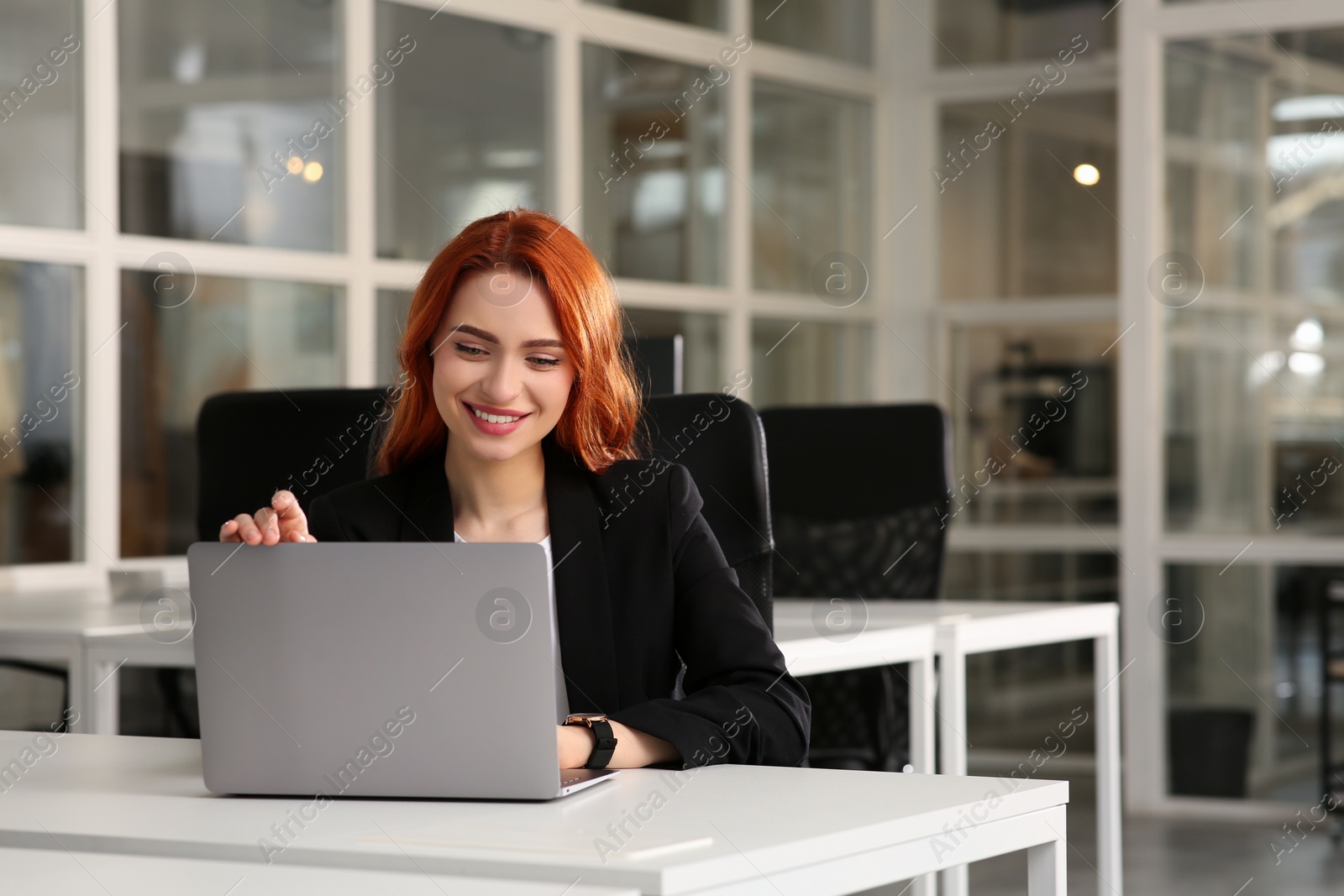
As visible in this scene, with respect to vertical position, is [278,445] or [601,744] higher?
[278,445]

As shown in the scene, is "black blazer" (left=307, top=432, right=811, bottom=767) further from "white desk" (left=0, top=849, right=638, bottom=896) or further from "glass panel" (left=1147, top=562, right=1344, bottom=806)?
"glass panel" (left=1147, top=562, right=1344, bottom=806)

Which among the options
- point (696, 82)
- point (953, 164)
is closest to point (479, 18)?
point (696, 82)

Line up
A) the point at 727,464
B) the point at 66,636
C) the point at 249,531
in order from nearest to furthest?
the point at 249,531 → the point at 727,464 → the point at 66,636

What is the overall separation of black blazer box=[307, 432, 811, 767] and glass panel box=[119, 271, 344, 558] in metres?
2.28

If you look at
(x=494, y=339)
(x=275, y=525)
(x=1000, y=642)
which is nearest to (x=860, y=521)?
(x=1000, y=642)

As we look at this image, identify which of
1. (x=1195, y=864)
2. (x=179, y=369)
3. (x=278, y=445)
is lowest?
(x=1195, y=864)

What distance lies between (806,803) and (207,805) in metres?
0.48

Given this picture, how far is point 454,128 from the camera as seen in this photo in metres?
4.81

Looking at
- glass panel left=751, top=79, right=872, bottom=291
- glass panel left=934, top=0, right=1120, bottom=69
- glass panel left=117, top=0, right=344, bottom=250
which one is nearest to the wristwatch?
glass panel left=117, top=0, right=344, bottom=250

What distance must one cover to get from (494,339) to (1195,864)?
335cm

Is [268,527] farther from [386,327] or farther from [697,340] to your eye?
[697,340]

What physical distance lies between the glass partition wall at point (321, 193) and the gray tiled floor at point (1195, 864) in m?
1.81

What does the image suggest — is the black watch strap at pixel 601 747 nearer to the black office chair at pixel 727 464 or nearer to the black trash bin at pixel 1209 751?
the black office chair at pixel 727 464

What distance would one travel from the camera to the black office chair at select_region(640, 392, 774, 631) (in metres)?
2.18
